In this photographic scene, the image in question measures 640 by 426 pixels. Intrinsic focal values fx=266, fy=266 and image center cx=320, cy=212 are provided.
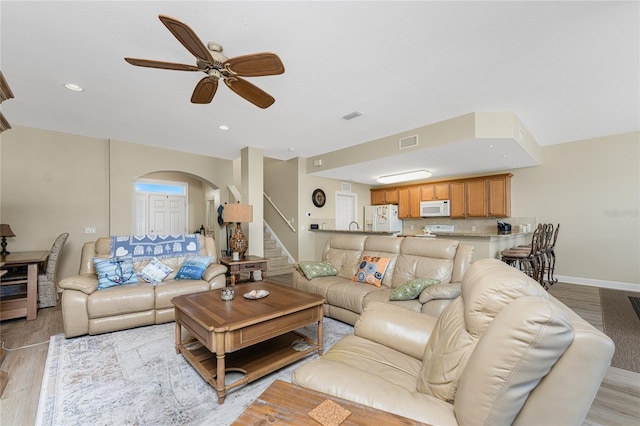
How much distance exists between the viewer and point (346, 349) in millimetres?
1619

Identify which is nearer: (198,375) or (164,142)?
(198,375)

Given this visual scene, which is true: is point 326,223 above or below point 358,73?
below

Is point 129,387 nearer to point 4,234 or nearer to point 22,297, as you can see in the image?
point 22,297

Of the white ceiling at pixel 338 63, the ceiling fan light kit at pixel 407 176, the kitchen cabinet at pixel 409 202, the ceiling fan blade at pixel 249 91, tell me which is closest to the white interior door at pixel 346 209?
the ceiling fan light kit at pixel 407 176

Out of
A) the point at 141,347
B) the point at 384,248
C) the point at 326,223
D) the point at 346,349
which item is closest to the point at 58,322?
the point at 141,347

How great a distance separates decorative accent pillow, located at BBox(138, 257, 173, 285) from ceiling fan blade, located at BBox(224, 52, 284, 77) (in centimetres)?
263

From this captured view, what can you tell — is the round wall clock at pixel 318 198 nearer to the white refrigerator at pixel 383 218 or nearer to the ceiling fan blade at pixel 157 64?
the white refrigerator at pixel 383 218

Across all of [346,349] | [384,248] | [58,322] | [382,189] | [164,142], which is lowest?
[58,322]

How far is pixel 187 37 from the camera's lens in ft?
5.58

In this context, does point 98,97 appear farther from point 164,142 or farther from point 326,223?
point 326,223

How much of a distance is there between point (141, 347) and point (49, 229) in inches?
137

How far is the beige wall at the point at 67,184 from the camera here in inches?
165

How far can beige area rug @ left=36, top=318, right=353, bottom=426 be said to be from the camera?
169cm

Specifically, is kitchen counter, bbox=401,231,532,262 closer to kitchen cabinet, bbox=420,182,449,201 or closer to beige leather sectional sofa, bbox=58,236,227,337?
kitchen cabinet, bbox=420,182,449,201
